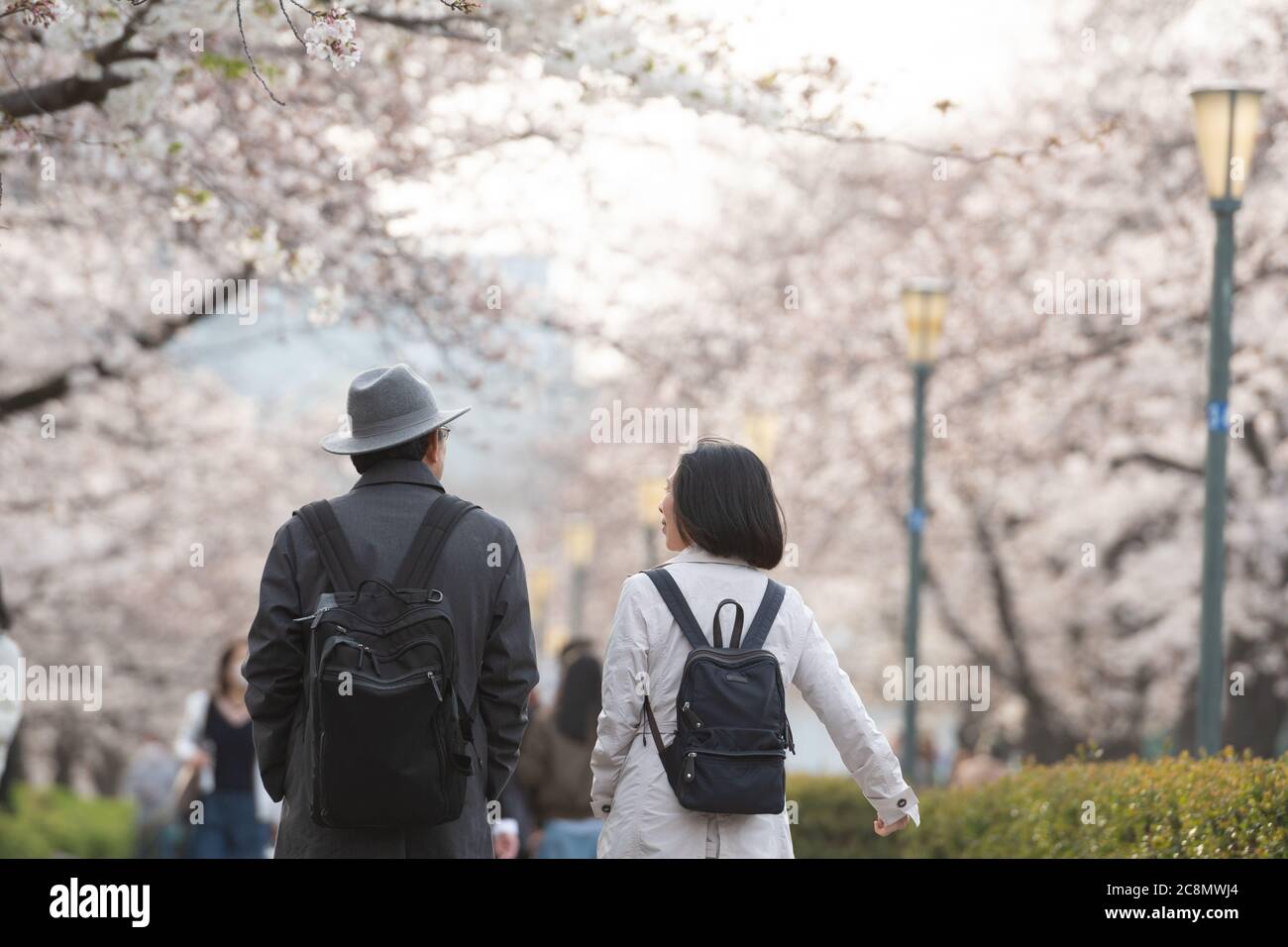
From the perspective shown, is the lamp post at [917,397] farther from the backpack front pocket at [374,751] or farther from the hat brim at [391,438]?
the backpack front pocket at [374,751]

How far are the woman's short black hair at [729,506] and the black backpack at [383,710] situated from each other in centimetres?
66

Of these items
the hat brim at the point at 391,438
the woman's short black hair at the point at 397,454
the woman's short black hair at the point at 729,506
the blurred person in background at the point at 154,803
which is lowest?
the blurred person in background at the point at 154,803

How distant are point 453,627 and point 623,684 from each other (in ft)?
1.43

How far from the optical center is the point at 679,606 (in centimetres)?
386

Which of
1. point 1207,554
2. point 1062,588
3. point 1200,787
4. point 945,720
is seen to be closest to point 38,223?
point 1207,554

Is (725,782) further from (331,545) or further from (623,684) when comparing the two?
(331,545)

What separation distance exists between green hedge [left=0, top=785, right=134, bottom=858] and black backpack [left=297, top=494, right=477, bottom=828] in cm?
1002

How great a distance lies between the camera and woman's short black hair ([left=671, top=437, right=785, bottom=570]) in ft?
12.9

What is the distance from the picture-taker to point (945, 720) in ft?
196

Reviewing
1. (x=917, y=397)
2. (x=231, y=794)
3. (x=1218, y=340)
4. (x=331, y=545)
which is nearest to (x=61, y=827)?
(x=231, y=794)

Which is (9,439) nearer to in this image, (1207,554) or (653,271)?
(653,271)

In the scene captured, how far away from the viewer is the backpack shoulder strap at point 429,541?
381 cm

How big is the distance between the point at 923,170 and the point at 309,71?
1248 centimetres

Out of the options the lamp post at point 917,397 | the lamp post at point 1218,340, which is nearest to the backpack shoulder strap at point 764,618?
the lamp post at point 1218,340
